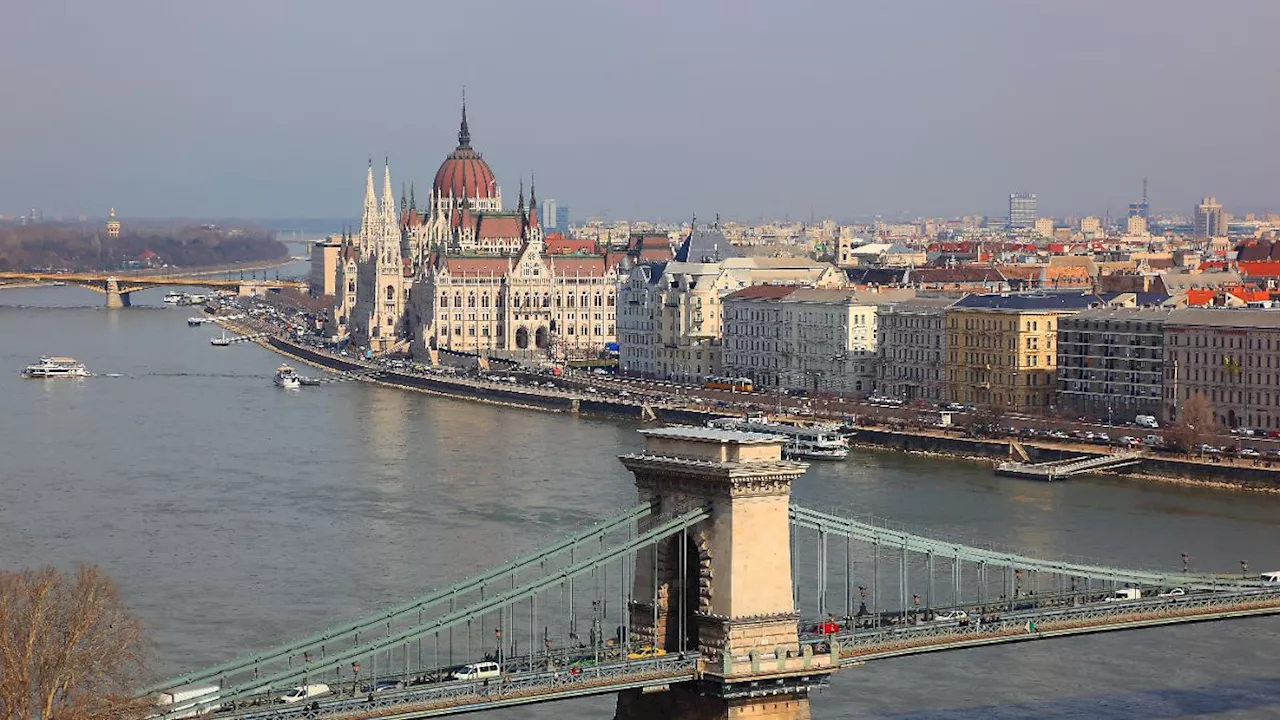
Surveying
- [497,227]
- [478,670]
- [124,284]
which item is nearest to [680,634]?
[478,670]

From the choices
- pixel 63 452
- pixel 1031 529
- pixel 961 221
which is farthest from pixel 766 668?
pixel 961 221

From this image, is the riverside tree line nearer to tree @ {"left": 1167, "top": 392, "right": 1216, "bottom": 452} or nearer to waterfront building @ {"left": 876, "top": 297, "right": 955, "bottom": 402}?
waterfront building @ {"left": 876, "top": 297, "right": 955, "bottom": 402}

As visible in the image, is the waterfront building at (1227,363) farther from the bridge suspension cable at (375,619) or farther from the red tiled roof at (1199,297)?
the bridge suspension cable at (375,619)

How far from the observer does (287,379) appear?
47.1 m

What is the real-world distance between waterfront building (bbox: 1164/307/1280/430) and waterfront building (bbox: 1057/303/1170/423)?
0.29 meters

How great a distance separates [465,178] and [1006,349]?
31551 mm

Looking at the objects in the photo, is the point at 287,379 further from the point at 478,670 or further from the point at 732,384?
the point at 478,670

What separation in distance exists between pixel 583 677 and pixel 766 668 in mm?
963

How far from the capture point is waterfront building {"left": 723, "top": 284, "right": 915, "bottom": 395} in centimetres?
4172

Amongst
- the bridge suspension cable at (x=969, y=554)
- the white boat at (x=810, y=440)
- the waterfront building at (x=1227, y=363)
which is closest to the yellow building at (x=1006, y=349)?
the waterfront building at (x=1227, y=363)

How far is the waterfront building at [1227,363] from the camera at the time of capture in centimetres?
3328

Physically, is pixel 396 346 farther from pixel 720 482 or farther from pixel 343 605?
pixel 720 482

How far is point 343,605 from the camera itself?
64.2 ft

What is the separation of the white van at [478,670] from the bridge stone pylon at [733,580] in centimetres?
72
